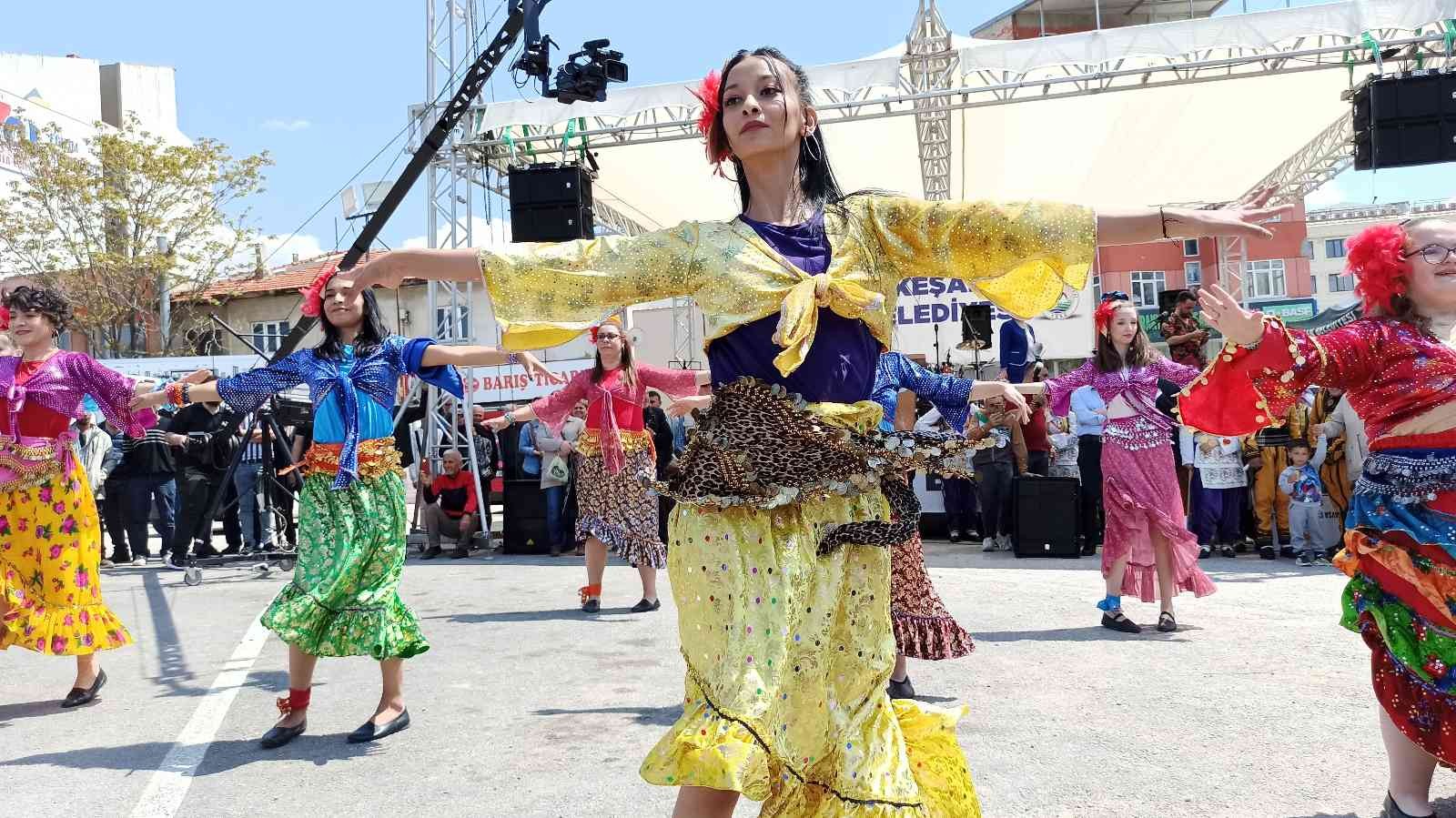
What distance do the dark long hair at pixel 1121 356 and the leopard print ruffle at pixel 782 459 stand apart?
181 inches

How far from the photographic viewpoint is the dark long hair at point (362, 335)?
5020 millimetres

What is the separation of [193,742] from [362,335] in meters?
1.90

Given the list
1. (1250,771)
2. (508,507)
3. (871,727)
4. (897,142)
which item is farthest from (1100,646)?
(897,142)

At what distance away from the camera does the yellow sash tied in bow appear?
2.42 metres

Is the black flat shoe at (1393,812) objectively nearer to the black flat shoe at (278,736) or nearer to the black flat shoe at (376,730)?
the black flat shoe at (376,730)

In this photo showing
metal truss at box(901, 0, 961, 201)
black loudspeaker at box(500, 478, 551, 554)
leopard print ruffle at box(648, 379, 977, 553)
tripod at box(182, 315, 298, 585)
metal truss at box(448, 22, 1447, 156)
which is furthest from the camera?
metal truss at box(901, 0, 961, 201)

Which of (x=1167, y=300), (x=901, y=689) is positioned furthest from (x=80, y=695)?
(x=1167, y=300)

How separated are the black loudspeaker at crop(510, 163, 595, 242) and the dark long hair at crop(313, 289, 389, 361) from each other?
8.36m

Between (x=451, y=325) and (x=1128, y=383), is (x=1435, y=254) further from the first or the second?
(x=451, y=325)

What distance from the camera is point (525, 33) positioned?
1268cm

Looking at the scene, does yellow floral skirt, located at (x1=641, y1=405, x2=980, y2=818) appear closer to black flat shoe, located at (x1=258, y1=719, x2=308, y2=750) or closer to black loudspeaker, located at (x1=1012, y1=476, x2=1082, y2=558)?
black flat shoe, located at (x1=258, y1=719, x2=308, y2=750)

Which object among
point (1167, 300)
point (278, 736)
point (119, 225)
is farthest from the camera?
point (119, 225)

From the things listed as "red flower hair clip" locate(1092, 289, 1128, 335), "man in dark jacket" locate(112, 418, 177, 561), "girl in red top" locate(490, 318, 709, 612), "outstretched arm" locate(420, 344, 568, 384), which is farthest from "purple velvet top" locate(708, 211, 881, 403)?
"man in dark jacket" locate(112, 418, 177, 561)

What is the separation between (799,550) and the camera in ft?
8.16
